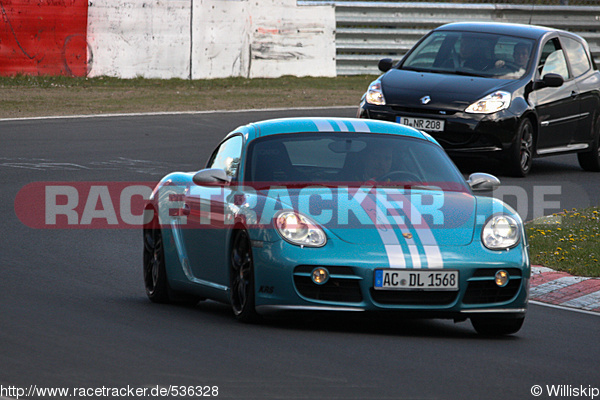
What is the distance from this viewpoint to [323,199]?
7.63 meters

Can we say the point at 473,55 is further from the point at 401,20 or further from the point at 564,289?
the point at 401,20

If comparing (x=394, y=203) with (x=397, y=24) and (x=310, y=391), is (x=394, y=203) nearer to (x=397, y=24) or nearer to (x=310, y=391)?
(x=310, y=391)

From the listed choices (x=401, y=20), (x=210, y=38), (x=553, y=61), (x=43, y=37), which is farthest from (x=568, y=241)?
(x=401, y=20)

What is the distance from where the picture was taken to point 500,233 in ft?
24.9

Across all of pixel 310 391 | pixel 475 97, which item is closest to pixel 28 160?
pixel 475 97

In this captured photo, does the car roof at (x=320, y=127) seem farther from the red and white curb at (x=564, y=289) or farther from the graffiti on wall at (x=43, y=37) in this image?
the graffiti on wall at (x=43, y=37)

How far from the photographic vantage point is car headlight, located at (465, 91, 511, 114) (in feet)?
49.6

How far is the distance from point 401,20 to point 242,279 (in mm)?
21167

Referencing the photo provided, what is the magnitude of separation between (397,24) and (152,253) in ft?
65.1

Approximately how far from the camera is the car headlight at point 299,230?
7309 mm

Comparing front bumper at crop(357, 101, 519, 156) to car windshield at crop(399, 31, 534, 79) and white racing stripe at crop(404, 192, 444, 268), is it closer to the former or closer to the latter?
car windshield at crop(399, 31, 534, 79)

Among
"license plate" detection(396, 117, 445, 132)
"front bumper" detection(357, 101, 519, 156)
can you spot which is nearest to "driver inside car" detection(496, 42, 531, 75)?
"front bumper" detection(357, 101, 519, 156)

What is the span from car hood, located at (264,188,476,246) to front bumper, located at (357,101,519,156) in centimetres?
723

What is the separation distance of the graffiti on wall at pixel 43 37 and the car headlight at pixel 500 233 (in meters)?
18.0
